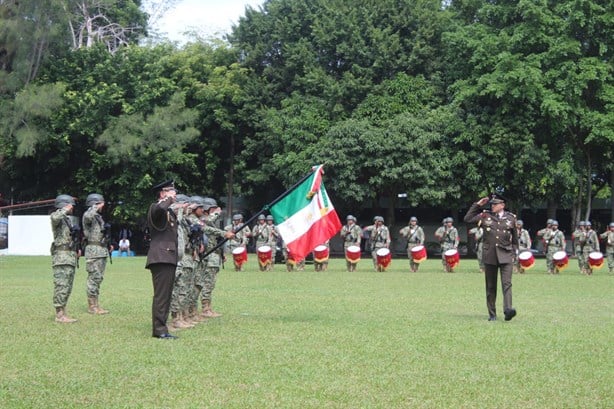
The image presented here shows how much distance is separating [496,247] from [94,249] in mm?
6889

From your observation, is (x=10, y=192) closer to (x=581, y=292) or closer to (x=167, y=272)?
(x=581, y=292)

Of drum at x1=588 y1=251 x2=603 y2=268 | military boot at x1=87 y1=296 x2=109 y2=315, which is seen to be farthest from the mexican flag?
drum at x1=588 y1=251 x2=603 y2=268

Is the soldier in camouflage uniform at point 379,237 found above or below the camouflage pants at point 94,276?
above

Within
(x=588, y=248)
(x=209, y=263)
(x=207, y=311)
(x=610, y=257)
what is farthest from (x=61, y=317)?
(x=610, y=257)

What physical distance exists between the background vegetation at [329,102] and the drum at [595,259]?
10541 mm

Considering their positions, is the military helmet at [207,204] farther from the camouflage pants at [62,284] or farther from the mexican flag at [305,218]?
the camouflage pants at [62,284]

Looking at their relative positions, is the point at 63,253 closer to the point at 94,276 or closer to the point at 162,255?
the point at 94,276

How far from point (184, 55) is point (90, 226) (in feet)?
112

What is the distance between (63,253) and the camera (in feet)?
45.9

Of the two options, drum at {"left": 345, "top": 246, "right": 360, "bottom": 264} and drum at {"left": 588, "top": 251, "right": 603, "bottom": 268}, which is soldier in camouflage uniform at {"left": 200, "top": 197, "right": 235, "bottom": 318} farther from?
drum at {"left": 588, "top": 251, "right": 603, "bottom": 268}

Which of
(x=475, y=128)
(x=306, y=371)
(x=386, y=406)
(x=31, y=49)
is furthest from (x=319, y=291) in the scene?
(x=31, y=49)

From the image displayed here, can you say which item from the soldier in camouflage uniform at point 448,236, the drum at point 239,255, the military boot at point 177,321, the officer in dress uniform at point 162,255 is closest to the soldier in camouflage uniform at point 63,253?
the military boot at point 177,321

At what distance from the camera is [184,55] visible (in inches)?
1890

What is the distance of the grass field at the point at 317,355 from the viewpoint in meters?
7.93
